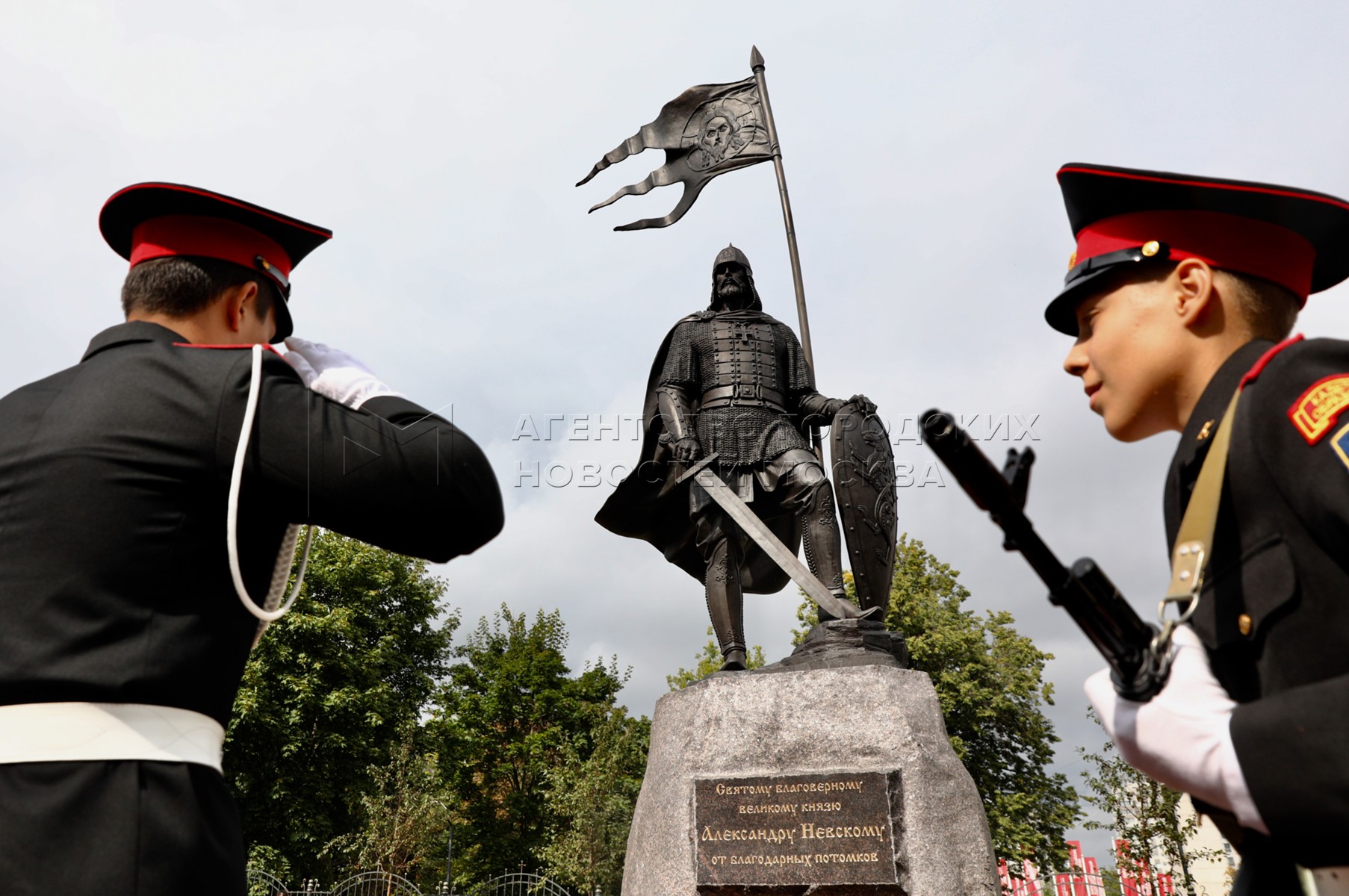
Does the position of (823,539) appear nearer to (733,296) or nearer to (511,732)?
(733,296)

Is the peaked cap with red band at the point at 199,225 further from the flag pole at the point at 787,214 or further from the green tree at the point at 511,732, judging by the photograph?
the green tree at the point at 511,732

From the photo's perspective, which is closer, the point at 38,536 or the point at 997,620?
the point at 38,536

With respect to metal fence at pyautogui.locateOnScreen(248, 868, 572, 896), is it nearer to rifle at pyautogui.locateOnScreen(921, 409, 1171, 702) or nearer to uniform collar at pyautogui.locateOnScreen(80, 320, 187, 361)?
uniform collar at pyautogui.locateOnScreen(80, 320, 187, 361)

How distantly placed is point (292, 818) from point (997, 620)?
1903 cm

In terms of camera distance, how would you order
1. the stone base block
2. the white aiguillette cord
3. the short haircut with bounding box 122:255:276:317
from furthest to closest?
the stone base block, the short haircut with bounding box 122:255:276:317, the white aiguillette cord

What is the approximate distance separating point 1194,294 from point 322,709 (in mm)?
25728

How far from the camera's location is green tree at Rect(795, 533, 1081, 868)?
81.0ft

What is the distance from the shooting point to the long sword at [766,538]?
645 centimetres

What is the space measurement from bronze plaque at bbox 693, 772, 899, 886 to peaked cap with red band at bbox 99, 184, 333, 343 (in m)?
4.24

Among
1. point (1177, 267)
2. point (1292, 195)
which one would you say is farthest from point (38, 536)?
point (1292, 195)

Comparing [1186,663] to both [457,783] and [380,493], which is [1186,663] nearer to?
[380,493]

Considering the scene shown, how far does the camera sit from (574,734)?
1481 inches

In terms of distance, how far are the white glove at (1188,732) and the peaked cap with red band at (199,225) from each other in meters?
1.84

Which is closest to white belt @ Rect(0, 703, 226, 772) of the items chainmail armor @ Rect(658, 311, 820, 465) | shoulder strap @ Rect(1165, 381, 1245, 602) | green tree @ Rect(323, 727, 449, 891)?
shoulder strap @ Rect(1165, 381, 1245, 602)
